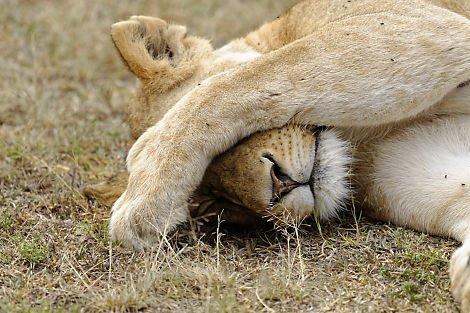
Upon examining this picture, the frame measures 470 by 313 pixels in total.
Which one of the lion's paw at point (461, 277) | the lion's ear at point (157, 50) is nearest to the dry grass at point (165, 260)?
the lion's paw at point (461, 277)

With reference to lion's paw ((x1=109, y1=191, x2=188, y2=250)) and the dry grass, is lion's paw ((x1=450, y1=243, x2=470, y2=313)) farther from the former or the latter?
lion's paw ((x1=109, y1=191, x2=188, y2=250))

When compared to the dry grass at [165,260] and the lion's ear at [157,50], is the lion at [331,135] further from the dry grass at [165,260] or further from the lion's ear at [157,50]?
the lion's ear at [157,50]

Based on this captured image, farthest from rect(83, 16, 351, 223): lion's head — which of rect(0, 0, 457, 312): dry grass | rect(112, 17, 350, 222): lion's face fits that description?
rect(0, 0, 457, 312): dry grass

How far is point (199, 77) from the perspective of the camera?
110 inches

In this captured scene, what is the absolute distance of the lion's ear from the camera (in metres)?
2.77

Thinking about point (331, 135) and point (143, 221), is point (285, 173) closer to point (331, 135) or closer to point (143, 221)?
point (331, 135)

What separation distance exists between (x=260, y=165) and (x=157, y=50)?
107 centimetres

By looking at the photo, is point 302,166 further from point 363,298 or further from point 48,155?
point 48,155

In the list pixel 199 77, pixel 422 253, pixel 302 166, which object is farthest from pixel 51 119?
pixel 422 253

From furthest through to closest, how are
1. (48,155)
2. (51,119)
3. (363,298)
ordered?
1. (51,119)
2. (48,155)
3. (363,298)

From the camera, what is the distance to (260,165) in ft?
7.02

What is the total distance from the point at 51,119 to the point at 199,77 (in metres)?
1.46

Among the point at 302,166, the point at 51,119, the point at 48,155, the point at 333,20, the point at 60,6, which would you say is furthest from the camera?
the point at 60,6

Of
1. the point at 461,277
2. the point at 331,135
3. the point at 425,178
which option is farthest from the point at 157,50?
the point at 461,277
